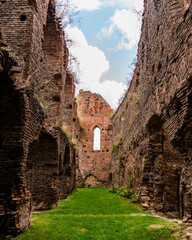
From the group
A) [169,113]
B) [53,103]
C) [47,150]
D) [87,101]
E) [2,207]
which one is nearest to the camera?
[2,207]

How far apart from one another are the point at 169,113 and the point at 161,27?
4502 mm

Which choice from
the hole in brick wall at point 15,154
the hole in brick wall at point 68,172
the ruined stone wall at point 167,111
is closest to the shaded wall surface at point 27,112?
the hole in brick wall at point 15,154

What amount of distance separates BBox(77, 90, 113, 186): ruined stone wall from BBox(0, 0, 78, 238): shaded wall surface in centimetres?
1458

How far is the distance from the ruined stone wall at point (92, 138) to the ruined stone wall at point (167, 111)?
54.4ft

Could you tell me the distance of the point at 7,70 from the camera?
221 inches

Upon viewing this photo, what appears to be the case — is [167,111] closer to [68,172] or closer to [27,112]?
[27,112]

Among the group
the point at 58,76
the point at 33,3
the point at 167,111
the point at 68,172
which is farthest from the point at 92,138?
the point at 167,111

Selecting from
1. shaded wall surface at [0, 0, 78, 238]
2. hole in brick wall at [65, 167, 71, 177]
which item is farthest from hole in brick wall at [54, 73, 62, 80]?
hole in brick wall at [65, 167, 71, 177]

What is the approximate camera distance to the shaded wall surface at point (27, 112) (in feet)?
19.9

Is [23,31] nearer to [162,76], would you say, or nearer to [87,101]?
[162,76]

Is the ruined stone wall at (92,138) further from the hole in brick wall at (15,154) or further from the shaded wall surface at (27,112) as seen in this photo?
the hole in brick wall at (15,154)

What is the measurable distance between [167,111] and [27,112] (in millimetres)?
3886

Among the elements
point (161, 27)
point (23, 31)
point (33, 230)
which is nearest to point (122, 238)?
point (33, 230)

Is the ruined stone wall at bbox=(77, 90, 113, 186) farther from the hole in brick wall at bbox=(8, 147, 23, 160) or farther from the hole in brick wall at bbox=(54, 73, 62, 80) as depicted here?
the hole in brick wall at bbox=(8, 147, 23, 160)
